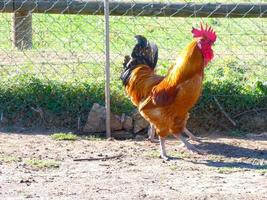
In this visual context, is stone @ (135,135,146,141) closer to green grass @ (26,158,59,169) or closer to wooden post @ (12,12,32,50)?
green grass @ (26,158,59,169)

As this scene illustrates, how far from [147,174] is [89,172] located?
55 centimetres

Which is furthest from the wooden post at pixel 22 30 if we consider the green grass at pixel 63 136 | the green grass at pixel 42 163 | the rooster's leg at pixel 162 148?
the rooster's leg at pixel 162 148

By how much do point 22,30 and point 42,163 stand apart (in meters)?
3.19

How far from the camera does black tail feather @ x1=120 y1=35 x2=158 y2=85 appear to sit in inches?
306

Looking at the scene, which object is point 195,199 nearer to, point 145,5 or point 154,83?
point 154,83

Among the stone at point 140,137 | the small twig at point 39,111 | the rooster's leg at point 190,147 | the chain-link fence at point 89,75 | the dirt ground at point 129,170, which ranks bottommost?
the dirt ground at point 129,170

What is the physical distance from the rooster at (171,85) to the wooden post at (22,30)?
6.86ft

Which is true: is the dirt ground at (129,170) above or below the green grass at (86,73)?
below

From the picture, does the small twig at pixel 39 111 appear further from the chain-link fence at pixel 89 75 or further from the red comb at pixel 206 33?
the red comb at pixel 206 33

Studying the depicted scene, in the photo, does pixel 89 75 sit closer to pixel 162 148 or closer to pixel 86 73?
pixel 86 73

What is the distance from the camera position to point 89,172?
6879 mm

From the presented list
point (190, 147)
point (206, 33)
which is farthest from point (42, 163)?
point (206, 33)

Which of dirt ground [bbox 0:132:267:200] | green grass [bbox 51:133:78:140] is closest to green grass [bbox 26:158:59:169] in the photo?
dirt ground [bbox 0:132:267:200]

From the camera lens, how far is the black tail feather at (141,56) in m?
7.77
